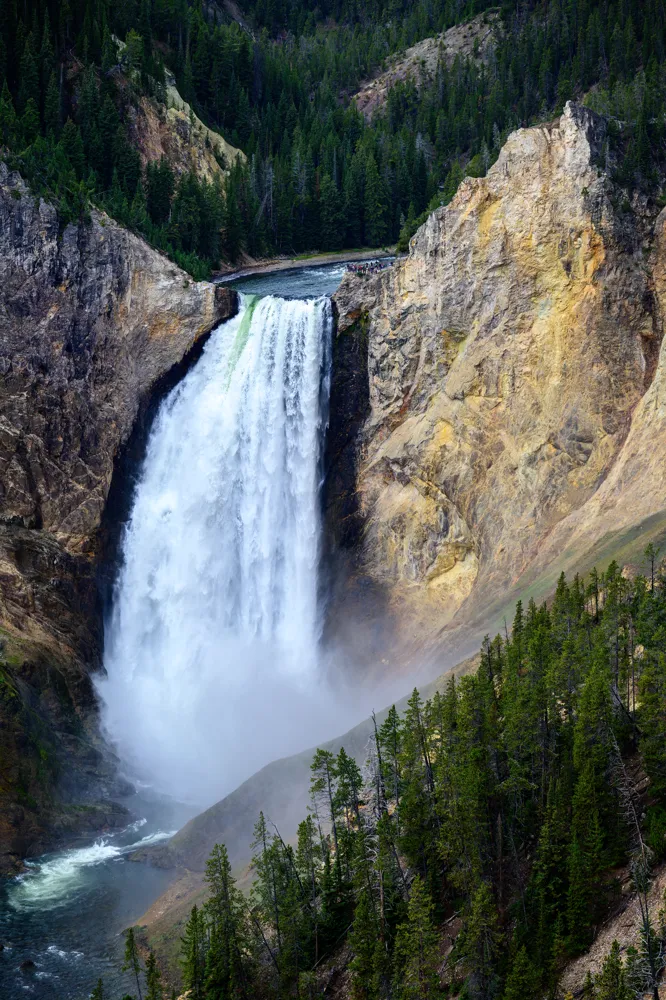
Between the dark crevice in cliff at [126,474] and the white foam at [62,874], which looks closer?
the white foam at [62,874]

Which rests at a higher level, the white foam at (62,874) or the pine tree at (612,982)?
the white foam at (62,874)

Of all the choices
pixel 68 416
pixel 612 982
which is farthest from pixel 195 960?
pixel 68 416

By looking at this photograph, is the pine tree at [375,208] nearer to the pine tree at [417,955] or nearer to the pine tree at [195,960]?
the pine tree at [195,960]

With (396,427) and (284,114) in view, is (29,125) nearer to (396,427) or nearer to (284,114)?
(396,427)

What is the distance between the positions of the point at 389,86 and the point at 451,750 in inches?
4708

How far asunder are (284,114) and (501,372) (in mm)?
75672

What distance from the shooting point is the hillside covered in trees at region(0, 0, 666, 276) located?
77625mm

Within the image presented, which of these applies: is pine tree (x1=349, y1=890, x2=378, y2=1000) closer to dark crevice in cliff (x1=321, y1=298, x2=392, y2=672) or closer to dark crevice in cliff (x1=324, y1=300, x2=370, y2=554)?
dark crevice in cliff (x1=321, y1=298, x2=392, y2=672)

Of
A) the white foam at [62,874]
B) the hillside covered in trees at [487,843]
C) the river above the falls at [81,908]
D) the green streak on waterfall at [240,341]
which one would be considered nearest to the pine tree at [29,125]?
the green streak on waterfall at [240,341]

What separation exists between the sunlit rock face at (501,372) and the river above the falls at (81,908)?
19.6 metres

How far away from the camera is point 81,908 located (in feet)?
154

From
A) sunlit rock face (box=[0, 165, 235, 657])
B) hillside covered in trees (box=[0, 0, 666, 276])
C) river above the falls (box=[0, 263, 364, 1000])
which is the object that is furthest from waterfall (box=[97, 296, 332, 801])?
hillside covered in trees (box=[0, 0, 666, 276])

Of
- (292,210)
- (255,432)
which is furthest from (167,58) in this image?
(255,432)

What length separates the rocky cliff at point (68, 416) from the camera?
59750 millimetres
